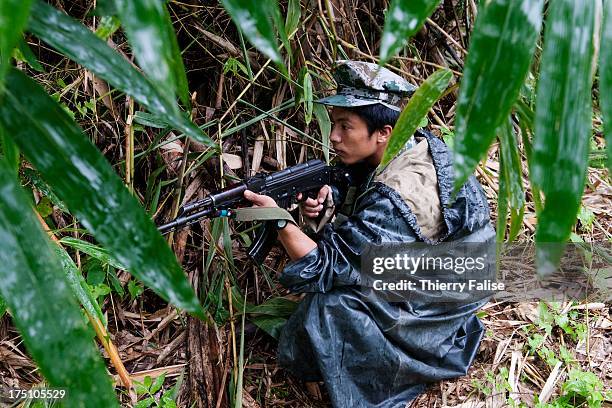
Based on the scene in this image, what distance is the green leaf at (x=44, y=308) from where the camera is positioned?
16.2 inches

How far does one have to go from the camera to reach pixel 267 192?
157 centimetres

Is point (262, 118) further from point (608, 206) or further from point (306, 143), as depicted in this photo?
point (608, 206)

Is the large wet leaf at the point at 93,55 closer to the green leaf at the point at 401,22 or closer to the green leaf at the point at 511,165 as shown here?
the green leaf at the point at 401,22

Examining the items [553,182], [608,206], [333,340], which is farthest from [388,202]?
[608,206]

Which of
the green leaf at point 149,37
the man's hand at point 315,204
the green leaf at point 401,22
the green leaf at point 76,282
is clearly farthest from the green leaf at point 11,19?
the man's hand at point 315,204

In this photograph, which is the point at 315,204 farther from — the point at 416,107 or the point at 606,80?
the point at 606,80

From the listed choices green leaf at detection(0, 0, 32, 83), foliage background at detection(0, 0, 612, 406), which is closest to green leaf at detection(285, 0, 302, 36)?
foliage background at detection(0, 0, 612, 406)

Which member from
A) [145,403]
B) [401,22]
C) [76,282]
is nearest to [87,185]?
[401,22]

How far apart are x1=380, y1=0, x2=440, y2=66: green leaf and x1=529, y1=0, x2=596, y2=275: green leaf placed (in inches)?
3.3

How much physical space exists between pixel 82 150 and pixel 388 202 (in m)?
1.11

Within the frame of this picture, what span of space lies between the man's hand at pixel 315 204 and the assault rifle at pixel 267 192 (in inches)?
0.5

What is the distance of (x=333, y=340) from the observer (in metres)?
1.61

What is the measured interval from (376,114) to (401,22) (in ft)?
3.84

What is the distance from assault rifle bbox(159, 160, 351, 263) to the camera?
1.45m
